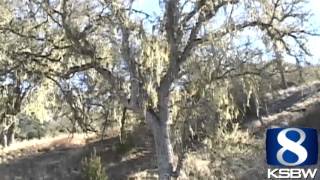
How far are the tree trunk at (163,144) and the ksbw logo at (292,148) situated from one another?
4.30 m

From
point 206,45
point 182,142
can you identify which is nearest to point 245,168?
point 182,142

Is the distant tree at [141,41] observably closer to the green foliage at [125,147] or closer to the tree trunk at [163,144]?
the tree trunk at [163,144]

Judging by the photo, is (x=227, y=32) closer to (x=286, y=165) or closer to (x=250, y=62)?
(x=250, y=62)

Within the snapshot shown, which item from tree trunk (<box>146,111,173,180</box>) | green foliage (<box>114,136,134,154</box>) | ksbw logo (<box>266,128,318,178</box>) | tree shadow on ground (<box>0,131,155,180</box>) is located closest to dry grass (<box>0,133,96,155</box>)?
tree shadow on ground (<box>0,131,155,180</box>)

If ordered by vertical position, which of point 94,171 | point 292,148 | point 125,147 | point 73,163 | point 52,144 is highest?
point 292,148

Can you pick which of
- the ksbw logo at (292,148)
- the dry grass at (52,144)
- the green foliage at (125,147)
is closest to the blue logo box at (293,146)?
the ksbw logo at (292,148)

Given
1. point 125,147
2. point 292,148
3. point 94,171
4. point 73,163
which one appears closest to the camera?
point 292,148

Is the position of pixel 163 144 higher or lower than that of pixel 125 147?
higher

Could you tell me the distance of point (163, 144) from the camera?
53.1 feet

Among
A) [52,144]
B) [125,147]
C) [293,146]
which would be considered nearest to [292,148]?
[293,146]

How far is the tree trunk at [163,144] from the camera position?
52.6 ft

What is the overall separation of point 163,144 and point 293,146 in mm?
4842

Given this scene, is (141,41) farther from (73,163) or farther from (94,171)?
(73,163)

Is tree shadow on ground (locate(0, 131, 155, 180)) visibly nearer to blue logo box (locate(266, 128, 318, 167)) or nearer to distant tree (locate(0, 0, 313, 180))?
distant tree (locate(0, 0, 313, 180))
